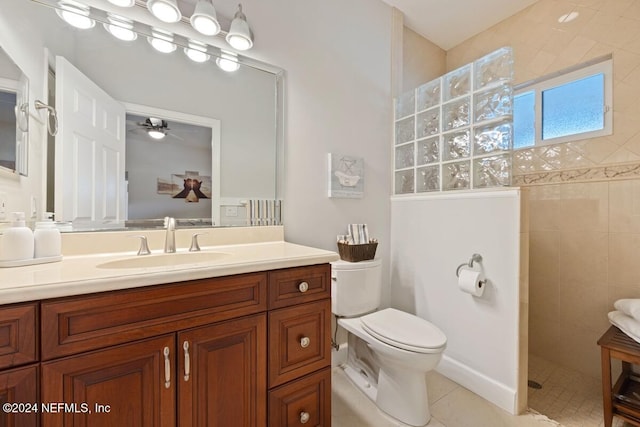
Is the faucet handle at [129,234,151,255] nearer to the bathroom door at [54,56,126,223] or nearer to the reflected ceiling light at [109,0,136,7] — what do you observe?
A: the bathroom door at [54,56,126,223]

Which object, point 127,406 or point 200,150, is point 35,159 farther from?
point 127,406

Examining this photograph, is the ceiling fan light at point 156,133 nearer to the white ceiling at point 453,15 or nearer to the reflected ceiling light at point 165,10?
the reflected ceiling light at point 165,10

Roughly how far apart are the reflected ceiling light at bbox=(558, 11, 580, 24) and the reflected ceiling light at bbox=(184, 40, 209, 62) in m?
2.38

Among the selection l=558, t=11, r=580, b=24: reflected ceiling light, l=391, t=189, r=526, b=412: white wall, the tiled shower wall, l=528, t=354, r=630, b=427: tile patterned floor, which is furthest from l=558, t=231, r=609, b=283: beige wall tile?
l=558, t=11, r=580, b=24: reflected ceiling light

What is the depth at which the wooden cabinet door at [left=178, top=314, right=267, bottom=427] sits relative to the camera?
85 centimetres

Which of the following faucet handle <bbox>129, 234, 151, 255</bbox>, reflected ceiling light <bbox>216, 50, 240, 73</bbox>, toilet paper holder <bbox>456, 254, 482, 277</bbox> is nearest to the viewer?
faucet handle <bbox>129, 234, 151, 255</bbox>

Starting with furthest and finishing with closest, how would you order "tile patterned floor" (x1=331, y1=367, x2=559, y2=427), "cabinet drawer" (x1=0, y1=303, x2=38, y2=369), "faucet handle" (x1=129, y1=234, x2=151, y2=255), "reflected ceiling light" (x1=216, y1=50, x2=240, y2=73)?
"reflected ceiling light" (x1=216, y1=50, x2=240, y2=73), "tile patterned floor" (x1=331, y1=367, x2=559, y2=427), "faucet handle" (x1=129, y1=234, x2=151, y2=255), "cabinet drawer" (x1=0, y1=303, x2=38, y2=369)

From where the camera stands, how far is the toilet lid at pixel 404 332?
1.29m

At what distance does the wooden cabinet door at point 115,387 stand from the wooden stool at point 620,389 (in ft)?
6.18

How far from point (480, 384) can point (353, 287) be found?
92 cm

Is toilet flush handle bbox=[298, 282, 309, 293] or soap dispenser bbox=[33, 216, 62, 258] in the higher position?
soap dispenser bbox=[33, 216, 62, 258]

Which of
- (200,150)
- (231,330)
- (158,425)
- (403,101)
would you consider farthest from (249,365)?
(403,101)

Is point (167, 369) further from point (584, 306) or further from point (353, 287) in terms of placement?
point (584, 306)

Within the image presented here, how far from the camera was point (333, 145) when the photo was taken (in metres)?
1.86
